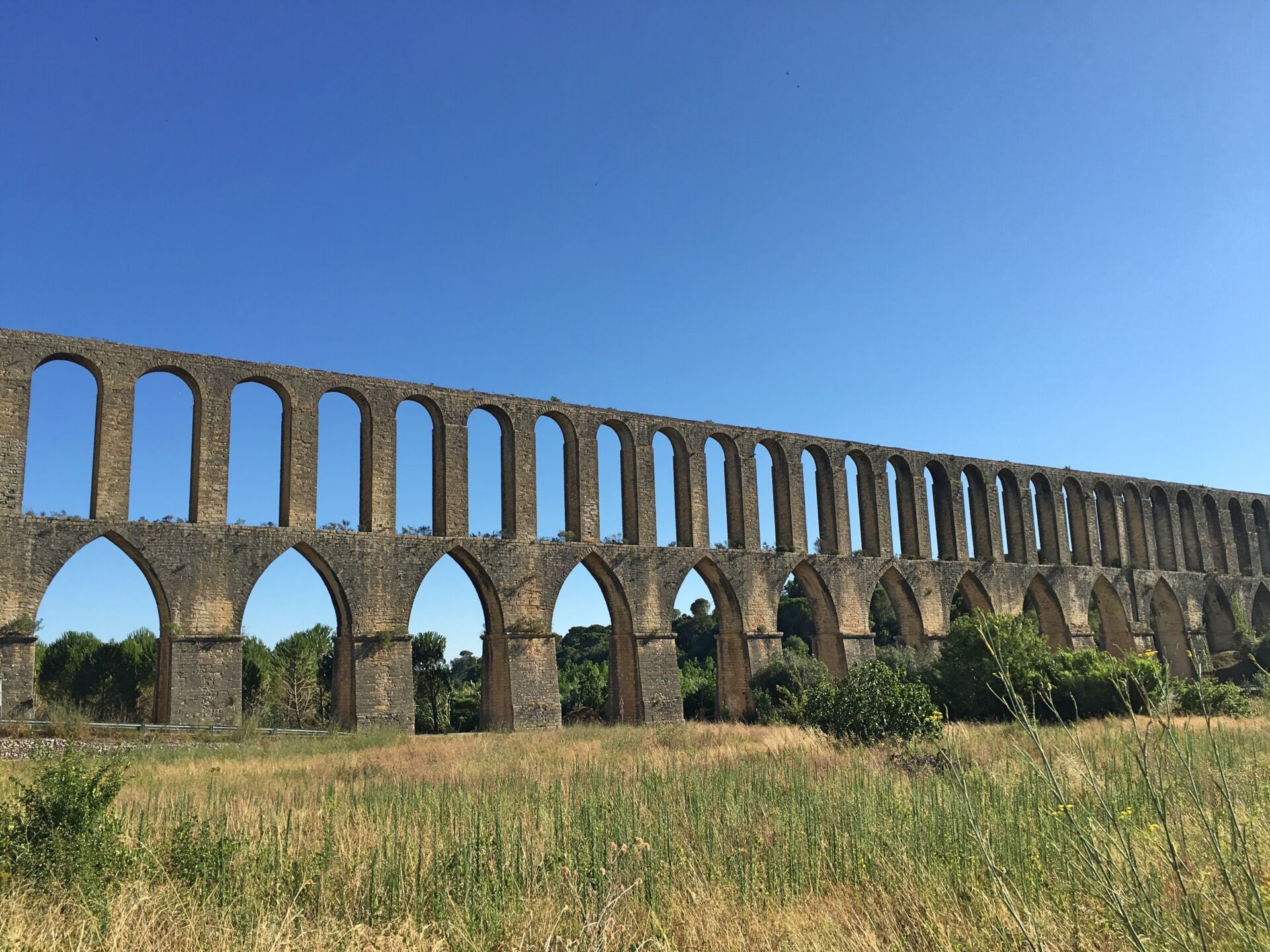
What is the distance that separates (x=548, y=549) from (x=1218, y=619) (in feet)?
99.1

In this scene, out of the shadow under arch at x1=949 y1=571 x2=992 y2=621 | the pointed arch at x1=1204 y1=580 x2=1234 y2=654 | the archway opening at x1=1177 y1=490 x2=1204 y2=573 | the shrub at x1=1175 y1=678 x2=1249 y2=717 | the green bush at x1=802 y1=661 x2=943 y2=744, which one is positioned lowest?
the shrub at x1=1175 y1=678 x2=1249 y2=717

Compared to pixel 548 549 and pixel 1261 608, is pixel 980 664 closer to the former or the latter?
pixel 548 549

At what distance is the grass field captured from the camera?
442 centimetres

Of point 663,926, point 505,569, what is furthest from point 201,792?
point 505,569

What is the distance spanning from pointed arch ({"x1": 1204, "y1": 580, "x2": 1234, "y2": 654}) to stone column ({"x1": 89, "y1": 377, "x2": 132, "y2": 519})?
3806 cm

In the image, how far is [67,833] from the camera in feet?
21.7

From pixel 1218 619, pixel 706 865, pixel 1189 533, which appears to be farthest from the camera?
pixel 1189 533

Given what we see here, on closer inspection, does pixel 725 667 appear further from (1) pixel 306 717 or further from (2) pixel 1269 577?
(2) pixel 1269 577

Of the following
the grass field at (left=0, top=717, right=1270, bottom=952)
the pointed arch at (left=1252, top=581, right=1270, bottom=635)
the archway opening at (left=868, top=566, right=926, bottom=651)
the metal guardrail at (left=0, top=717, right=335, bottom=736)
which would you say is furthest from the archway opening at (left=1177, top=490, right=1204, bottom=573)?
the metal guardrail at (left=0, top=717, right=335, bottom=736)

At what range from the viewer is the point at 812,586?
28281 mm

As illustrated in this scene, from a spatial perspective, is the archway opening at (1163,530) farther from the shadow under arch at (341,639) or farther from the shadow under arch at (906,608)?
the shadow under arch at (341,639)

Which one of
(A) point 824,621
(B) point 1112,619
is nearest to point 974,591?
(A) point 824,621

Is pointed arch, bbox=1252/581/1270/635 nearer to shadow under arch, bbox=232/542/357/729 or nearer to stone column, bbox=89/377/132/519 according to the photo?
shadow under arch, bbox=232/542/357/729

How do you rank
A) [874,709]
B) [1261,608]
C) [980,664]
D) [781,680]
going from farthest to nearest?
[1261,608], [781,680], [980,664], [874,709]
